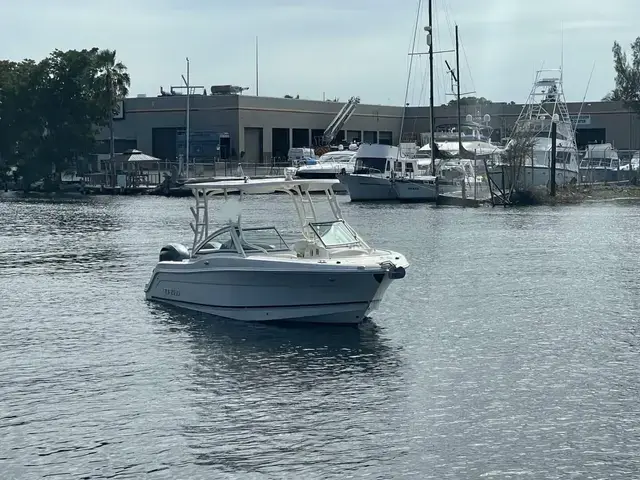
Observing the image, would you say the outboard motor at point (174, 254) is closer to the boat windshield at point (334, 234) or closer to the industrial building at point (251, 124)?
the boat windshield at point (334, 234)

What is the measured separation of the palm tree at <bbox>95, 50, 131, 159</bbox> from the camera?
103m

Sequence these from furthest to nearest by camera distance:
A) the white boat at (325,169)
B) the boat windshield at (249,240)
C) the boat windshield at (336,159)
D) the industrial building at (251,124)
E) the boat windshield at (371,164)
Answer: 1. the industrial building at (251,124)
2. the boat windshield at (336,159)
3. the white boat at (325,169)
4. the boat windshield at (371,164)
5. the boat windshield at (249,240)

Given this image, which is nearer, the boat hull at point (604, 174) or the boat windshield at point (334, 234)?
the boat windshield at point (334, 234)

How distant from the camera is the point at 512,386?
2045 centimetres

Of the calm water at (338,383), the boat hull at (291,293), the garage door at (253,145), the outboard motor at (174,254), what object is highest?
the garage door at (253,145)

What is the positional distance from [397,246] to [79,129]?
6555 centimetres

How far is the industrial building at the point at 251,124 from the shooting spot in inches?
4304

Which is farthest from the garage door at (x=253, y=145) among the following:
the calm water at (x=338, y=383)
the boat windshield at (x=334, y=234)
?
the boat windshield at (x=334, y=234)

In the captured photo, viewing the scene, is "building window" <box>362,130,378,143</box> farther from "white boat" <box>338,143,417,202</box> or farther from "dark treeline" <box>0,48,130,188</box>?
"white boat" <box>338,143,417,202</box>

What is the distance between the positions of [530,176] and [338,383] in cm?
5917

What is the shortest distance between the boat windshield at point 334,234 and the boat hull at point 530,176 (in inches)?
1868

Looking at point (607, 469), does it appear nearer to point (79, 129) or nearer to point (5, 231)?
point (5, 231)

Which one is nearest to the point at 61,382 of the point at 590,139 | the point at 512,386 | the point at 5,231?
the point at 512,386

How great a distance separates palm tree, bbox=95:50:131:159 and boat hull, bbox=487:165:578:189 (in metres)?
40.4
